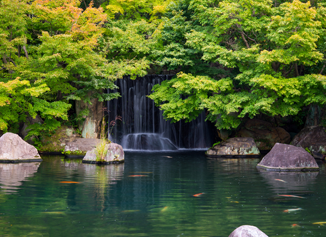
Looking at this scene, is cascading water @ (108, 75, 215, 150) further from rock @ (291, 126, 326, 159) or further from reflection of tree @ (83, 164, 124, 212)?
reflection of tree @ (83, 164, 124, 212)

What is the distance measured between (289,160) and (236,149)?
6.89 metres

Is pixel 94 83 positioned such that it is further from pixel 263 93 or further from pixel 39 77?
pixel 263 93

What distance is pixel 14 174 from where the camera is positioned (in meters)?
13.3

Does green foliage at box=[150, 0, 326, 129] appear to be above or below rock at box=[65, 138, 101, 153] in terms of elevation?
above

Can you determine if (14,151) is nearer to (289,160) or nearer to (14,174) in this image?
(14,174)

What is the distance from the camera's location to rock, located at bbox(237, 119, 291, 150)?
→ 2427 cm

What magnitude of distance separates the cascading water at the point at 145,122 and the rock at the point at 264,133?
3494 mm

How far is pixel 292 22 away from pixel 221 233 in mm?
13813

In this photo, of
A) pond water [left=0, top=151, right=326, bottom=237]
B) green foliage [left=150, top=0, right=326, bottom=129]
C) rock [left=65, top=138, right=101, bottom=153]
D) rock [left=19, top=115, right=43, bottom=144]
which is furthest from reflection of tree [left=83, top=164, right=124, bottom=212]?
rock [left=19, top=115, right=43, bottom=144]

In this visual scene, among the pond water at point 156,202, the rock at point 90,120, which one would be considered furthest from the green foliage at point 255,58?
the pond water at point 156,202

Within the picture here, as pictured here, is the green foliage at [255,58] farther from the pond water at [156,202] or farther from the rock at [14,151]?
the rock at [14,151]

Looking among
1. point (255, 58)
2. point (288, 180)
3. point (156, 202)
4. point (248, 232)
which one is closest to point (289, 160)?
point (288, 180)

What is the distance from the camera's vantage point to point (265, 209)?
8.41m

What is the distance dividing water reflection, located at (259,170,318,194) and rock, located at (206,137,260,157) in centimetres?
693
